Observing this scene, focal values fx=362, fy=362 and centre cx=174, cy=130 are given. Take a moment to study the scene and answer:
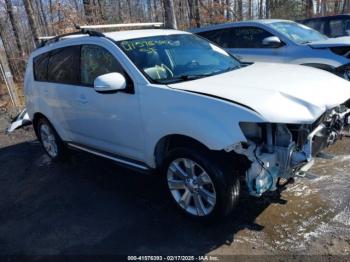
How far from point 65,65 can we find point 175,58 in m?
1.67

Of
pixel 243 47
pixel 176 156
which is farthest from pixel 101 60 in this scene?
pixel 243 47

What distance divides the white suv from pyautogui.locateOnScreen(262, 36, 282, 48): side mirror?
8.56 feet

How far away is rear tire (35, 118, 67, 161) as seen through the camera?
5.60 meters

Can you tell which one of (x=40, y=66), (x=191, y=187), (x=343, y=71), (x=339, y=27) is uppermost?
(x=40, y=66)

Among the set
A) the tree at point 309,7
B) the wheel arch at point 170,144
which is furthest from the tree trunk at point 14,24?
the wheel arch at point 170,144

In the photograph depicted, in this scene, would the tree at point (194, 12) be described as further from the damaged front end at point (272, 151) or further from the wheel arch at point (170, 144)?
the damaged front end at point (272, 151)

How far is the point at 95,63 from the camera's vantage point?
4312 millimetres

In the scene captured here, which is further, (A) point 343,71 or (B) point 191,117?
(A) point 343,71

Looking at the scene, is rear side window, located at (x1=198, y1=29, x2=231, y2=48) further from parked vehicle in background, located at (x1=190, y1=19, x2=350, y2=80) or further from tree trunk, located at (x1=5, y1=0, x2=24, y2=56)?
tree trunk, located at (x1=5, y1=0, x2=24, y2=56)

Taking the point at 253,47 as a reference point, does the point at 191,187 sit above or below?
below

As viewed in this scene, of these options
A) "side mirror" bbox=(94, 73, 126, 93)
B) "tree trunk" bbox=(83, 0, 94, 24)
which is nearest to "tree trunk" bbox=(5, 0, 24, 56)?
"tree trunk" bbox=(83, 0, 94, 24)

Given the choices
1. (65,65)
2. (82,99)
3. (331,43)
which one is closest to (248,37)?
(331,43)

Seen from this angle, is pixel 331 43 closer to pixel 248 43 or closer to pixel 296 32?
pixel 296 32

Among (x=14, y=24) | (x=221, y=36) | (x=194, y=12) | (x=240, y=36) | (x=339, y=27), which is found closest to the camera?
(x=240, y=36)
